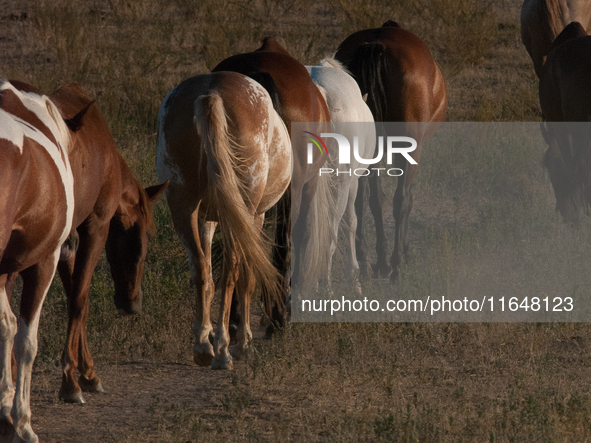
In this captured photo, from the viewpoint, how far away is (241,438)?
3.60m

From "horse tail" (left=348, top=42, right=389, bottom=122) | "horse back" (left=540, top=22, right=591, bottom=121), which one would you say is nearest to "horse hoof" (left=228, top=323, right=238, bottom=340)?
"horse tail" (left=348, top=42, right=389, bottom=122)

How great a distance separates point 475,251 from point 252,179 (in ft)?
9.98

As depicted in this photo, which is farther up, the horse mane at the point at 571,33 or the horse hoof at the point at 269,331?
the horse mane at the point at 571,33

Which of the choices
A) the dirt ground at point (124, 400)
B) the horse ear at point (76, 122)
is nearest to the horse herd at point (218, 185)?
the horse ear at point (76, 122)

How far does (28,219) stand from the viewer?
3045 mm

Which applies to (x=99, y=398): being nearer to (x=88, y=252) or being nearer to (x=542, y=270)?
(x=88, y=252)

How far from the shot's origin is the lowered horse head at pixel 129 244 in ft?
14.3

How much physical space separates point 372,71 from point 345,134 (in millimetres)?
850

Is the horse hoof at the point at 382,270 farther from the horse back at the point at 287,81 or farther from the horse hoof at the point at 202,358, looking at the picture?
the horse hoof at the point at 202,358

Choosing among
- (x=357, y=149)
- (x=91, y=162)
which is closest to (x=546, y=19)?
(x=357, y=149)

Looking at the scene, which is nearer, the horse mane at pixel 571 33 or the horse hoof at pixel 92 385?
the horse hoof at pixel 92 385

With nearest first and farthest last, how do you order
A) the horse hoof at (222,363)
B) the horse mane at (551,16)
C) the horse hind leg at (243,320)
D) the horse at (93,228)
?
the horse at (93,228)
the horse hoof at (222,363)
the horse hind leg at (243,320)
the horse mane at (551,16)

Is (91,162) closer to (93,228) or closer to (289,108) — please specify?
(93,228)

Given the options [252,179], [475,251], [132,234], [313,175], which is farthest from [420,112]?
[132,234]
